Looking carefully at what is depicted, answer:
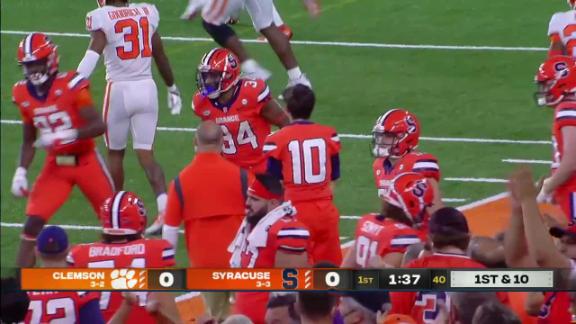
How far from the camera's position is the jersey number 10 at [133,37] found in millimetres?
11844

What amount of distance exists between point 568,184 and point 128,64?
3701 mm

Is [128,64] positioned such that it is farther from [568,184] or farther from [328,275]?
[328,275]

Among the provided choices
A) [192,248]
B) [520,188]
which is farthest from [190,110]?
[520,188]

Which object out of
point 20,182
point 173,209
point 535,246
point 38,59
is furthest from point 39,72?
point 535,246

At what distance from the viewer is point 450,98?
1541cm

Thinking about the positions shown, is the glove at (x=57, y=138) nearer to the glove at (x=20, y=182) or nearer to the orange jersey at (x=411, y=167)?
the glove at (x=20, y=182)

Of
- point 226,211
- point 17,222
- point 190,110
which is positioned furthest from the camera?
point 190,110

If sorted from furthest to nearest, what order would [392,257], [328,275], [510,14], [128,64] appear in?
[510,14]
[128,64]
[392,257]
[328,275]

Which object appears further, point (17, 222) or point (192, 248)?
point (17, 222)

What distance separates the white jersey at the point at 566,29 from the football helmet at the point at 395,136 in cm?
261

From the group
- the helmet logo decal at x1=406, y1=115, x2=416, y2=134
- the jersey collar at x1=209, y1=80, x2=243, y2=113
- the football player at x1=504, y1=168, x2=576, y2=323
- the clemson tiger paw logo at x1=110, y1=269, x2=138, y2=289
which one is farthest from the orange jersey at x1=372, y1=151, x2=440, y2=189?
the clemson tiger paw logo at x1=110, y1=269, x2=138, y2=289

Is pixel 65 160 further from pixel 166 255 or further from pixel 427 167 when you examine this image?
pixel 166 255

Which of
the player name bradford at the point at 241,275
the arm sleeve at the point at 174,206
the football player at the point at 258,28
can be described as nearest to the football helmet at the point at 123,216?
the arm sleeve at the point at 174,206

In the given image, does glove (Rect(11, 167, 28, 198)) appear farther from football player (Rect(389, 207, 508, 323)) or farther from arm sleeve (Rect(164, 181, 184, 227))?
football player (Rect(389, 207, 508, 323))
